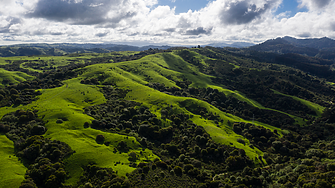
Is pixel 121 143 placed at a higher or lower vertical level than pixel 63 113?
lower

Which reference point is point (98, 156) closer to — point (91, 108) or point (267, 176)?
point (91, 108)

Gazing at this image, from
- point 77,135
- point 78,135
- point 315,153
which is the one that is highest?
point 77,135

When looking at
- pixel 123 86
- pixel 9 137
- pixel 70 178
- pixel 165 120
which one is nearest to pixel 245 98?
pixel 165 120

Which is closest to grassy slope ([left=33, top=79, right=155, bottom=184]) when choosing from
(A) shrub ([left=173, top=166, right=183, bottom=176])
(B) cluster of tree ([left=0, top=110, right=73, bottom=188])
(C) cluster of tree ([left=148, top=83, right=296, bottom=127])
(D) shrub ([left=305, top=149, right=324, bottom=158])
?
(B) cluster of tree ([left=0, top=110, right=73, bottom=188])

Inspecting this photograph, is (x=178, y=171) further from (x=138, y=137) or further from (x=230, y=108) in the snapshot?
(x=230, y=108)

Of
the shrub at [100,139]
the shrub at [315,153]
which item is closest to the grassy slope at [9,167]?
the shrub at [100,139]

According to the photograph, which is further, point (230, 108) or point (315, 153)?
point (230, 108)

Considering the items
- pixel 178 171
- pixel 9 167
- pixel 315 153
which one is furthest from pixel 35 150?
pixel 315 153

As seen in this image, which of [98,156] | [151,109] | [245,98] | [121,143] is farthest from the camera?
[245,98]

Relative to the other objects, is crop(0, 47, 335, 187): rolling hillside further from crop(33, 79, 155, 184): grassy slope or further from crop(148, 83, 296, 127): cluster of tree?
crop(148, 83, 296, 127): cluster of tree
